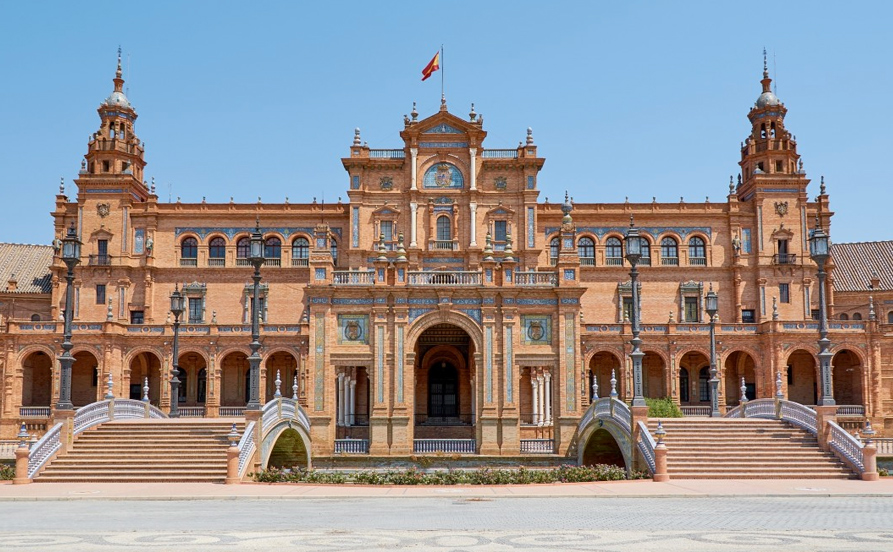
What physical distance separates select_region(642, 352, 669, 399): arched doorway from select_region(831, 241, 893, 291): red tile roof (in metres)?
16.9

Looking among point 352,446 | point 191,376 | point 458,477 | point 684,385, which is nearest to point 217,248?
point 191,376

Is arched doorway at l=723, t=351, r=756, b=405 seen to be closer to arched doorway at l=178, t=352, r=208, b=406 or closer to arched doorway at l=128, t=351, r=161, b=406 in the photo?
arched doorway at l=178, t=352, r=208, b=406

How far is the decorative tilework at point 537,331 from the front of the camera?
38562 mm

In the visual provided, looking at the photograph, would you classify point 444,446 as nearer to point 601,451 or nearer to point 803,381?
point 601,451

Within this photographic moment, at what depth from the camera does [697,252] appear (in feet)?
202

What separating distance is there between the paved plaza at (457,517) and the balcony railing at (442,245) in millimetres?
33017

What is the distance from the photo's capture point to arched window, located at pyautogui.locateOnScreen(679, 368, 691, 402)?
58250 millimetres

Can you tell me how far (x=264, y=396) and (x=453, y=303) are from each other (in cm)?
2022

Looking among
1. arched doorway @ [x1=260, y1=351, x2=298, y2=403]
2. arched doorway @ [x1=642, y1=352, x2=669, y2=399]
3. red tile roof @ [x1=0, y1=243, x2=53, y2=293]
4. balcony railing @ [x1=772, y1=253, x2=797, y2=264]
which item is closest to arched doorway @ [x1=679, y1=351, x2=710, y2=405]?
arched doorway @ [x1=642, y1=352, x2=669, y2=399]

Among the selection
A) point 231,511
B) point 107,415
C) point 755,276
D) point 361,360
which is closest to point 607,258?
point 755,276

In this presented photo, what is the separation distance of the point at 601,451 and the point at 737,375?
87.5 ft

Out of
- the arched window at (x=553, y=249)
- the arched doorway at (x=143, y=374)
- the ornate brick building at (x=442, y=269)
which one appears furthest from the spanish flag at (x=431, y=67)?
the arched doorway at (x=143, y=374)

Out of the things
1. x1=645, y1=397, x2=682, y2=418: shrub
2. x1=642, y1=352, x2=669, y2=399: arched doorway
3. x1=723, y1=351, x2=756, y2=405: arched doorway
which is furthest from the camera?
x1=723, y1=351, x2=756, y2=405: arched doorway

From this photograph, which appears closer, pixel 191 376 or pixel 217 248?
pixel 191 376
